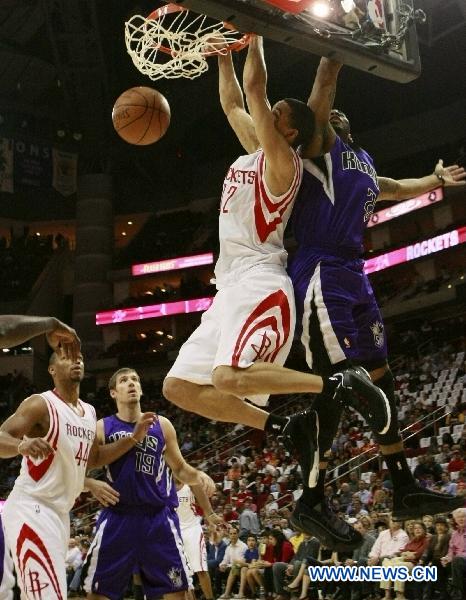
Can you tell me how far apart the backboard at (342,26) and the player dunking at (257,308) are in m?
0.21

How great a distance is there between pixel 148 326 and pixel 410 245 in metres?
12.2

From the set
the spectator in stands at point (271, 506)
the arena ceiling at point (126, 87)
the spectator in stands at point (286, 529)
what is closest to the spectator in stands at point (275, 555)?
the spectator in stands at point (286, 529)

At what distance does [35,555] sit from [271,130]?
273 centimetres

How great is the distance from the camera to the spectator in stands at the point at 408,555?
951 cm

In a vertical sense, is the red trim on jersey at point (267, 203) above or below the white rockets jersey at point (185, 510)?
above

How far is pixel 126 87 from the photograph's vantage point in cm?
2806

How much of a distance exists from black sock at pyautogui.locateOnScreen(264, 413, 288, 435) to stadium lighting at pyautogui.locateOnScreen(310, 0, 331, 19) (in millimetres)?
2234

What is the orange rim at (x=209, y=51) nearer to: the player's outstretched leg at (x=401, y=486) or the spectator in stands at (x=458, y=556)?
the player's outstretched leg at (x=401, y=486)

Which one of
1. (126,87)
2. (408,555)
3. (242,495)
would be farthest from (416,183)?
(126,87)

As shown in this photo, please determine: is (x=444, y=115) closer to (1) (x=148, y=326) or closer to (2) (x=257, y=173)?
(1) (x=148, y=326)

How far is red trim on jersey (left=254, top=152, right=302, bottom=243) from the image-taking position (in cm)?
448

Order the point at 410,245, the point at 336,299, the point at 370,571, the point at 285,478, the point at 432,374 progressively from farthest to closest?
the point at 410,245 < the point at 432,374 < the point at 285,478 < the point at 370,571 < the point at 336,299

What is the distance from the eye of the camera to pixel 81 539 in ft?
48.2

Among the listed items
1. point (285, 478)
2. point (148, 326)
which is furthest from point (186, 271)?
point (285, 478)
